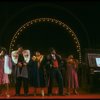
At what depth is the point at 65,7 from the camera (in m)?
17.7

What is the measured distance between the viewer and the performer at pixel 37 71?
559 inches

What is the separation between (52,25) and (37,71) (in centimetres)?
391

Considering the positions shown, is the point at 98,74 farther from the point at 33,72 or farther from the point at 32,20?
the point at 32,20

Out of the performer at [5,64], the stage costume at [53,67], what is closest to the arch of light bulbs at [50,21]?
the performer at [5,64]

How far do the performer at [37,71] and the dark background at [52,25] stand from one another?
3.38 m

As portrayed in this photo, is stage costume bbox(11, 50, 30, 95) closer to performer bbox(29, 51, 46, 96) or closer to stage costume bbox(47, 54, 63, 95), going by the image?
performer bbox(29, 51, 46, 96)

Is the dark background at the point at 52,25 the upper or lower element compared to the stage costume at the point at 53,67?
upper

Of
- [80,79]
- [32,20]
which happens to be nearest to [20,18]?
[32,20]

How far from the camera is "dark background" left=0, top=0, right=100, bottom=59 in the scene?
58.0 ft

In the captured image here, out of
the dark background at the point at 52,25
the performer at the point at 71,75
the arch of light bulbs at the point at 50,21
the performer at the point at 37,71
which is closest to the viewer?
the performer at the point at 37,71

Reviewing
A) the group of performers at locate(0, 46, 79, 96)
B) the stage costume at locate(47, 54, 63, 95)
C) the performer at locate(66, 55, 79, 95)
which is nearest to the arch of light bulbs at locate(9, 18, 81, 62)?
the performer at locate(66, 55, 79, 95)

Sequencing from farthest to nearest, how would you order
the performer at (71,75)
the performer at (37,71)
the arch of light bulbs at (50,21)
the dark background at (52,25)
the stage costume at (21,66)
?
the dark background at (52,25), the arch of light bulbs at (50,21), the performer at (71,75), the performer at (37,71), the stage costume at (21,66)

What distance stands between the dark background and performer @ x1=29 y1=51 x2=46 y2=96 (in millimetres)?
3380

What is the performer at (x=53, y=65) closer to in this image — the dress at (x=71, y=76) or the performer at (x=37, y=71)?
the performer at (x=37, y=71)
